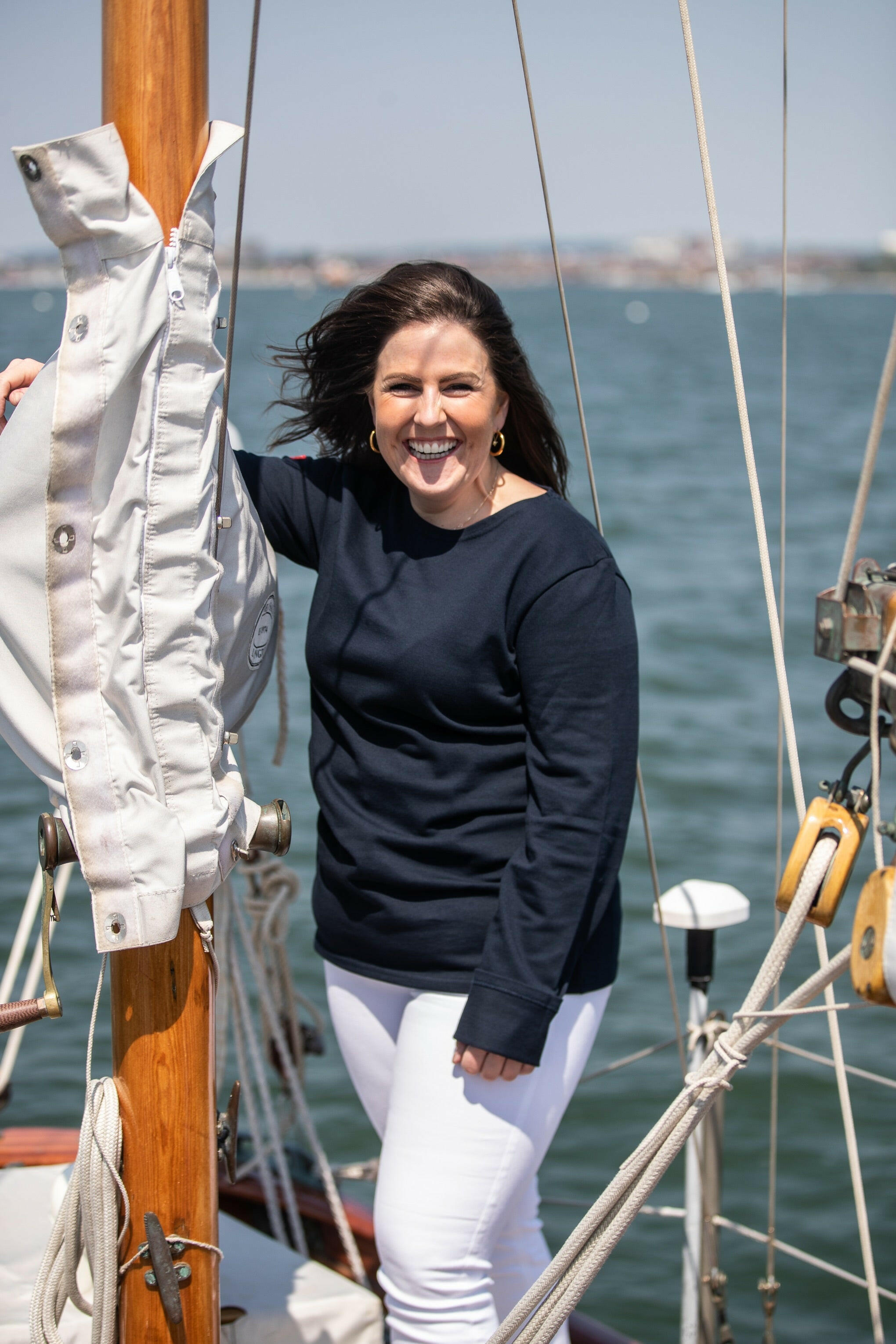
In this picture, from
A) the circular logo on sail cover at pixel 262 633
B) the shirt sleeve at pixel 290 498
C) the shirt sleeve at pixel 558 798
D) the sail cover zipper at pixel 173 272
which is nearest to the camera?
the sail cover zipper at pixel 173 272

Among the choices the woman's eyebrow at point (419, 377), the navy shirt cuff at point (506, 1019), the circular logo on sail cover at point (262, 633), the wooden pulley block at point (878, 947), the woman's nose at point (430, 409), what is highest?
the woman's eyebrow at point (419, 377)

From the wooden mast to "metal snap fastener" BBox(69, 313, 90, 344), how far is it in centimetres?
12

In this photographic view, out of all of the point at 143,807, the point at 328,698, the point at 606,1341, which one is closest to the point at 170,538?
the point at 143,807

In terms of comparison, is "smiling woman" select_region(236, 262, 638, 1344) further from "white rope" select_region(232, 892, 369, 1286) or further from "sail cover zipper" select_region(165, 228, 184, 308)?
"white rope" select_region(232, 892, 369, 1286)

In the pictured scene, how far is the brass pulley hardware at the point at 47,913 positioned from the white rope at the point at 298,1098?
74 cm

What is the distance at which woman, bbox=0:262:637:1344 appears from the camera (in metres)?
1.49

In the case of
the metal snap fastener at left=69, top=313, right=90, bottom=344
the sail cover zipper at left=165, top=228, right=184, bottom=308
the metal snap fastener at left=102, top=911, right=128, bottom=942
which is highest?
the sail cover zipper at left=165, top=228, right=184, bottom=308

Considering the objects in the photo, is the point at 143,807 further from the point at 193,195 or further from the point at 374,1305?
the point at 374,1305

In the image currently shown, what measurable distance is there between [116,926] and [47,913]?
121 millimetres

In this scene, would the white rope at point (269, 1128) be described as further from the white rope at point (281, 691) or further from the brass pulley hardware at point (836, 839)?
the brass pulley hardware at point (836, 839)

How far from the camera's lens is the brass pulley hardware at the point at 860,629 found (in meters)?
1.17

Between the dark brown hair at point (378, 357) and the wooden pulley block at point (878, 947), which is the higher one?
the dark brown hair at point (378, 357)

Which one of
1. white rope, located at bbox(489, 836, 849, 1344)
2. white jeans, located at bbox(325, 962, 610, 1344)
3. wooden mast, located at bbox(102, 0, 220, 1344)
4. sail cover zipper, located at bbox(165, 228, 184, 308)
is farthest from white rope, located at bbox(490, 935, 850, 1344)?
sail cover zipper, located at bbox(165, 228, 184, 308)

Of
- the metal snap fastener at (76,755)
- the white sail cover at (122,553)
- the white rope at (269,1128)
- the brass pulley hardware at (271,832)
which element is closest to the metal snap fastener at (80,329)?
Answer: the white sail cover at (122,553)
